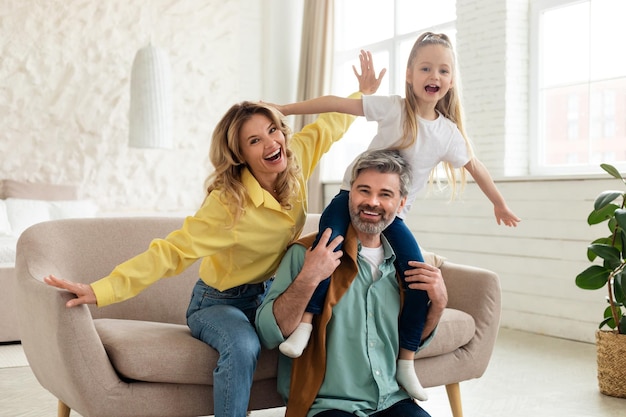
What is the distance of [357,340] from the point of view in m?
2.15

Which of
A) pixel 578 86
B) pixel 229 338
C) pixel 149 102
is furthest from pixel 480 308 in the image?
pixel 149 102

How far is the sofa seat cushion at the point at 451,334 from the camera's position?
97.1 inches

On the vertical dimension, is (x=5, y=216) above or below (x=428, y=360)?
above

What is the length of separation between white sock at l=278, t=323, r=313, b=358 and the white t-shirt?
60 centimetres

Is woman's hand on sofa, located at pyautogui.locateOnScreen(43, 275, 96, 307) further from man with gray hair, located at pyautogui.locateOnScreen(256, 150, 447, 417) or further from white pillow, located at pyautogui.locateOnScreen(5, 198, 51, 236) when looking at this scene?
white pillow, located at pyautogui.locateOnScreen(5, 198, 51, 236)

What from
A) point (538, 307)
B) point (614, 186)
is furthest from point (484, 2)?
point (538, 307)

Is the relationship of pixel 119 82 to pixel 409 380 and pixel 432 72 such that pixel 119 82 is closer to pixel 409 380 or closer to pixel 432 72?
pixel 432 72

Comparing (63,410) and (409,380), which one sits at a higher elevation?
(409,380)

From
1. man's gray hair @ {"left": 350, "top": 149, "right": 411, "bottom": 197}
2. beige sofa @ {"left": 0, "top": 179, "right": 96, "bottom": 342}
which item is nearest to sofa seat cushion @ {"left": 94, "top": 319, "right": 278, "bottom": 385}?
man's gray hair @ {"left": 350, "top": 149, "right": 411, "bottom": 197}

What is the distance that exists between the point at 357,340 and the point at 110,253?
103cm

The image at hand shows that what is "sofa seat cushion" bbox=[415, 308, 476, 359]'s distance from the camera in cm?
247

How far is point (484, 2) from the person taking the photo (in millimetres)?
5137

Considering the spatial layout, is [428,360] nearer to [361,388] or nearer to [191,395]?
[361,388]

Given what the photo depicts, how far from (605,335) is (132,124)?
4.12m
